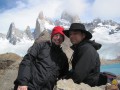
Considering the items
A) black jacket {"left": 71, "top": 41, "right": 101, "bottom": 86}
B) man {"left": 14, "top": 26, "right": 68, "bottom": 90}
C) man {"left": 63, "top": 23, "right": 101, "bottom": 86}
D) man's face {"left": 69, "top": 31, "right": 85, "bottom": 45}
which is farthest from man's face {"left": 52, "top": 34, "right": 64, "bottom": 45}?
black jacket {"left": 71, "top": 41, "right": 101, "bottom": 86}

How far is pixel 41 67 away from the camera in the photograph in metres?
5.60

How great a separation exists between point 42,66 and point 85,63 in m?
0.84

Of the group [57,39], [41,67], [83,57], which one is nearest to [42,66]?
[41,67]

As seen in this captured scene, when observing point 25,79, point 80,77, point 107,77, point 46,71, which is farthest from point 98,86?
point 25,79

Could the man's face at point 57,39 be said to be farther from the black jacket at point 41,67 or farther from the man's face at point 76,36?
the man's face at point 76,36

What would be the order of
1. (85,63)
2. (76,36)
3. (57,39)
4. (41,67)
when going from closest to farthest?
1. (85,63)
2. (41,67)
3. (76,36)
4. (57,39)

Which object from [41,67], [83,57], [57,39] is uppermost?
[57,39]

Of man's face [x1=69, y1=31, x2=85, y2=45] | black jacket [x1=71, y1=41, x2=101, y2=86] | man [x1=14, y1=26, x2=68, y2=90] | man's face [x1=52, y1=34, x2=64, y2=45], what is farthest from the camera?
man's face [x1=52, y1=34, x2=64, y2=45]

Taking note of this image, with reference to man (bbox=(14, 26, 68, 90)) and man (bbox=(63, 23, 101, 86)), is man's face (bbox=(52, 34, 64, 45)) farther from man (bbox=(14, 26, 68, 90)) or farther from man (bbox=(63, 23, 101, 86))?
man (bbox=(63, 23, 101, 86))

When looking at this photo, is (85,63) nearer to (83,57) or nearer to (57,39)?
(83,57)

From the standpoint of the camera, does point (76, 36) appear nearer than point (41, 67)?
No

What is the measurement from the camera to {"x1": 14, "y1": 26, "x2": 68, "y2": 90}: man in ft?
18.1

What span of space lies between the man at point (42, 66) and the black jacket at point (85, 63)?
1.34 feet

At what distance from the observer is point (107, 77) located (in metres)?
6.11
